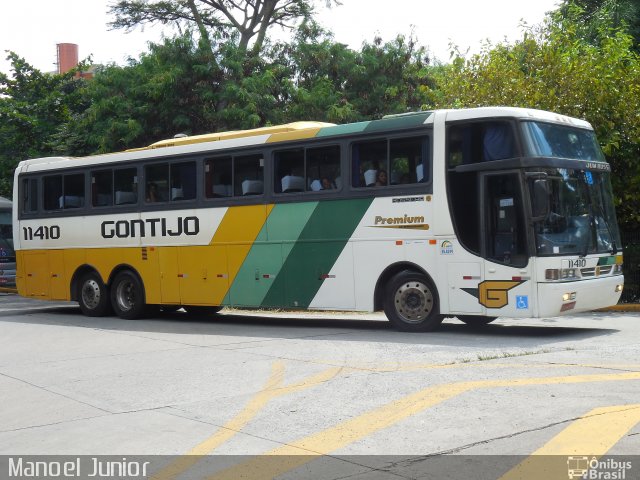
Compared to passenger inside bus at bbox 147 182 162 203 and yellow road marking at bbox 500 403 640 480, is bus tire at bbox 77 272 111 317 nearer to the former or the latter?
passenger inside bus at bbox 147 182 162 203

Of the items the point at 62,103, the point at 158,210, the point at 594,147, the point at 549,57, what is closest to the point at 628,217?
the point at 549,57

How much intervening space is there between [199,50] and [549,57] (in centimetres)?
1244

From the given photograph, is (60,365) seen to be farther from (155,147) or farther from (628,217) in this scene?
(628,217)

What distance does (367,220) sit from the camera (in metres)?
Answer: 14.7

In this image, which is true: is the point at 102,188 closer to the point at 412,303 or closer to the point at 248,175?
the point at 248,175

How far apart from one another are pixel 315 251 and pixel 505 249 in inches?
139

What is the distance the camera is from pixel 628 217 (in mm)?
20500

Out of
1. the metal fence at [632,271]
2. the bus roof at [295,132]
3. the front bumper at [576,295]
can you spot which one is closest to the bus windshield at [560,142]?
the bus roof at [295,132]

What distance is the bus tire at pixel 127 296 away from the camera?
18500 mm

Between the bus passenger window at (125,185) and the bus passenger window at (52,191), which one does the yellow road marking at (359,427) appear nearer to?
the bus passenger window at (125,185)

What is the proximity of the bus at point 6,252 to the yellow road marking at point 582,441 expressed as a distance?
25322 millimetres

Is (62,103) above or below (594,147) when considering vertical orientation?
above

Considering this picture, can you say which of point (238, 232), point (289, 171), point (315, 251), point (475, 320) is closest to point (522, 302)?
point (475, 320)

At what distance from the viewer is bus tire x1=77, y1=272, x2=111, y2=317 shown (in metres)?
19.2
